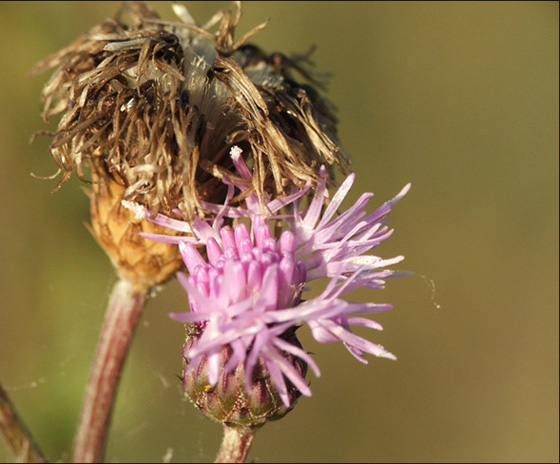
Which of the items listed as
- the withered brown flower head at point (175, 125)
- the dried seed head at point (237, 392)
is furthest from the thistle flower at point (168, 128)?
the dried seed head at point (237, 392)

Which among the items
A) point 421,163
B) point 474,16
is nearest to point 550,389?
point 421,163

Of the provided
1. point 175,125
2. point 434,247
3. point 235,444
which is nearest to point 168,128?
point 175,125

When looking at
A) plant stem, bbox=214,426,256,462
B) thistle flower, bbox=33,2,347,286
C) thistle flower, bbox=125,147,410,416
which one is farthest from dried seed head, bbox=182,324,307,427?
thistle flower, bbox=33,2,347,286

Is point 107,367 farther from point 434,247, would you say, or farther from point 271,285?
point 434,247

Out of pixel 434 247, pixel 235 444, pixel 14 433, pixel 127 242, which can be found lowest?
pixel 14 433

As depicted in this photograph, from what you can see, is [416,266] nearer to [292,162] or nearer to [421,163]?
[421,163]

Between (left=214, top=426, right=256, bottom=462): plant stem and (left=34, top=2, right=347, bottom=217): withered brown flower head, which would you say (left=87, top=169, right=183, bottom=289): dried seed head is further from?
(left=214, top=426, right=256, bottom=462): plant stem

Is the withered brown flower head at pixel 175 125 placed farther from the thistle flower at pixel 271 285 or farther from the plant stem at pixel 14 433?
the plant stem at pixel 14 433
